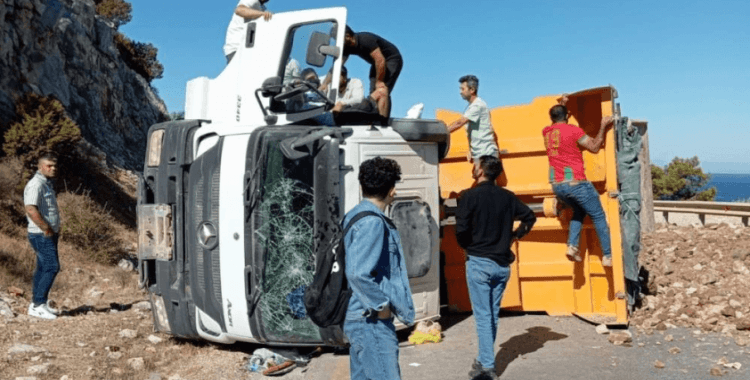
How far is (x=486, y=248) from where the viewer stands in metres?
5.21

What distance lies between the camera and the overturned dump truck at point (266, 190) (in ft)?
19.4

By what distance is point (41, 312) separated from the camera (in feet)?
24.9

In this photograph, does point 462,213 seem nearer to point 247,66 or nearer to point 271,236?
point 271,236

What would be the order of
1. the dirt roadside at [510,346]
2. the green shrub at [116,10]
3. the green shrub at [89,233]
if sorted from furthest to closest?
1. the green shrub at [116,10]
2. the green shrub at [89,233]
3. the dirt roadside at [510,346]

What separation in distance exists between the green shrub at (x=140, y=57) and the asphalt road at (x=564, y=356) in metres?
22.2

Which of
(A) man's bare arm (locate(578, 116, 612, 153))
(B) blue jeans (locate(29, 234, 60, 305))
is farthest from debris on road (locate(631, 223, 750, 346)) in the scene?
(B) blue jeans (locate(29, 234, 60, 305))

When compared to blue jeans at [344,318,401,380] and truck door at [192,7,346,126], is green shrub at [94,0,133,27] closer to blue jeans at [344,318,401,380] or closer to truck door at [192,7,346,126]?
truck door at [192,7,346,126]

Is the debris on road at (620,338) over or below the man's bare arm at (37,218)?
below

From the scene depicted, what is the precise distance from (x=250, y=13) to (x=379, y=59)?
1.37 metres

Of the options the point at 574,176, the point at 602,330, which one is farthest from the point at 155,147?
the point at 602,330

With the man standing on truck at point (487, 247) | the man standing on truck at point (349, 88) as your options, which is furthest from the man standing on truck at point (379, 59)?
the man standing on truck at point (487, 247)

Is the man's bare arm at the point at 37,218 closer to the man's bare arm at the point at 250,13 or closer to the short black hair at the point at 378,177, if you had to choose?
the man's bare arm at the point at 250,13

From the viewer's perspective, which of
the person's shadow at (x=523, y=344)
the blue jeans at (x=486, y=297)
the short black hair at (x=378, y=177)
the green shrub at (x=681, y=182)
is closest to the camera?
the short black hair at (x=378, y=177)

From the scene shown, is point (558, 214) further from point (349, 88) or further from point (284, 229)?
point (284, 229)
